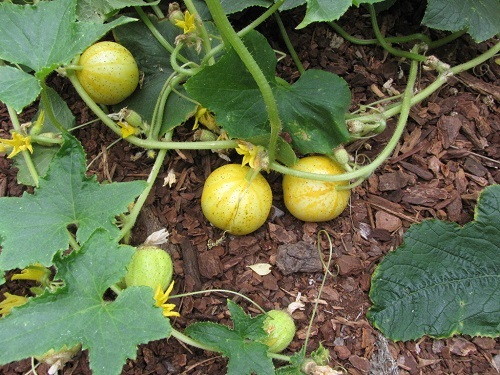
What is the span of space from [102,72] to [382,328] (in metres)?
1.34

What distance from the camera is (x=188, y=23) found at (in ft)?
6.01

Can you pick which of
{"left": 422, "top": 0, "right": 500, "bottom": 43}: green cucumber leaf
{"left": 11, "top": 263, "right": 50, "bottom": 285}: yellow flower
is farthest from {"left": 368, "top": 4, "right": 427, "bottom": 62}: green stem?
{"left": 11, "top": 263, "right": 50, "bottom": 285}: yellow flower

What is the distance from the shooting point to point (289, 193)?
1877mm

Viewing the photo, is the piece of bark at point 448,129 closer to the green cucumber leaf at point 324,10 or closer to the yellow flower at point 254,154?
the yellow flower at point 254,154

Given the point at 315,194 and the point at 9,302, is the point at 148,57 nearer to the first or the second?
the point at 315,194

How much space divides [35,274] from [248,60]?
3.24ft

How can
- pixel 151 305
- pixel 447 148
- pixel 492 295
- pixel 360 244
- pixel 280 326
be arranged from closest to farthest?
pixel 151 305 < pixel 280 326 < pixel 492 295 < pixel 360 244 < pixel 447 148

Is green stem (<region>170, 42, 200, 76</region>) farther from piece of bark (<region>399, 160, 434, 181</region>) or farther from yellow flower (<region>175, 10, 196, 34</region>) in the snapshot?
piece of bark (<region>399, 160, 434, 181</region>)

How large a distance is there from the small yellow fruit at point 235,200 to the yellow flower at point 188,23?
504 mm

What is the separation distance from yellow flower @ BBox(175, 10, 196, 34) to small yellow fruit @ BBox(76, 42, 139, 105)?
0.25m

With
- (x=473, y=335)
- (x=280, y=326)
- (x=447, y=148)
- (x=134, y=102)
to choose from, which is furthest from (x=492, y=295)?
(x=134, y=102)

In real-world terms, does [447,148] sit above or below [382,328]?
above

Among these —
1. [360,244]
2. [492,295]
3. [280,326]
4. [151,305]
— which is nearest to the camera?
[151,305]

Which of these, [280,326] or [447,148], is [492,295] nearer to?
[447,148]
